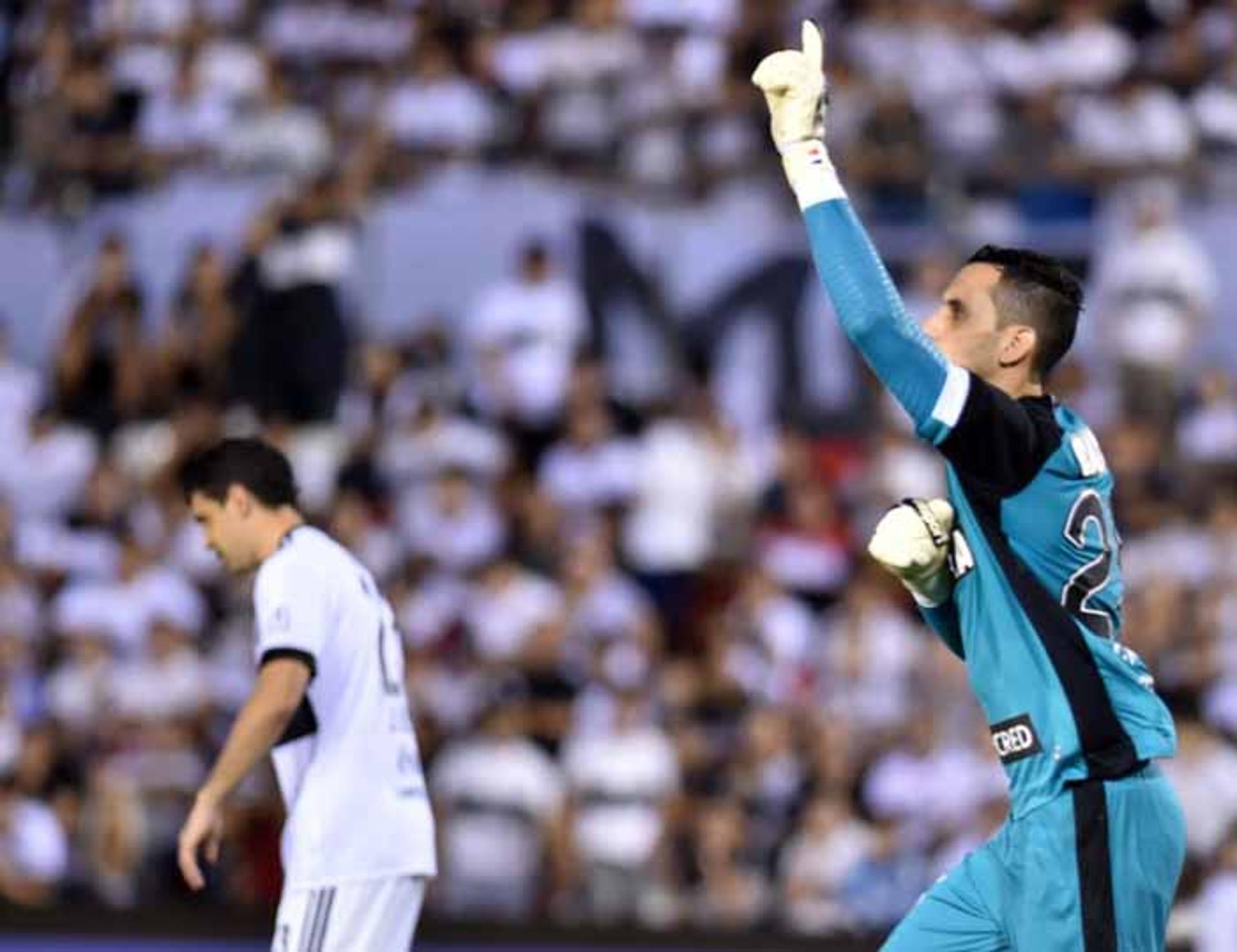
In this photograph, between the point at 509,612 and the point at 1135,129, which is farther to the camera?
the point at 1135,129

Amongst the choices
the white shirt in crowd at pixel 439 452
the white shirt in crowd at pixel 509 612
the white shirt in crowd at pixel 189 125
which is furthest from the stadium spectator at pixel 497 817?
the white shirt in crowd at pixel 189 125

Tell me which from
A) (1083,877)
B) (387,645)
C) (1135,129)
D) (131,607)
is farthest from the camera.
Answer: (1135,129)

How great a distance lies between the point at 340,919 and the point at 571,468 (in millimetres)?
8702

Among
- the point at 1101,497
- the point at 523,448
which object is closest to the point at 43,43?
the point at 523,448

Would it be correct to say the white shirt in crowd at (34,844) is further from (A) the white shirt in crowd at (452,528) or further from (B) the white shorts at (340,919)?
(B) the white shorts at (340,919)

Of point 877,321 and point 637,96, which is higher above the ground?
point 637,96

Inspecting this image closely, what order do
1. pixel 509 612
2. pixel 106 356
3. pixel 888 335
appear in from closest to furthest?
1. pixel 888 335
2. pixel 509 612
3. pixel 106 356

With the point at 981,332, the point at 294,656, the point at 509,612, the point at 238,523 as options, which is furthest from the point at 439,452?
the point at 981,332

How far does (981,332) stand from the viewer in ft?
21.9

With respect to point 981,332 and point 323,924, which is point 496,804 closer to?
point 323,924

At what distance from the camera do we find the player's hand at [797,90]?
20.7 ft

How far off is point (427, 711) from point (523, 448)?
2.39m

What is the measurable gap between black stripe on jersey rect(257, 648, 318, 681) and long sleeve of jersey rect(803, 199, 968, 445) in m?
2.28

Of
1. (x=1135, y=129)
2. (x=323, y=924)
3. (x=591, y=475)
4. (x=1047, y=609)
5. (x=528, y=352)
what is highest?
(x=1135, y=129)
